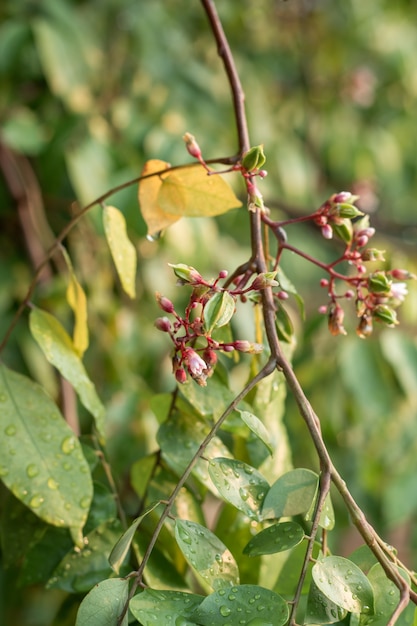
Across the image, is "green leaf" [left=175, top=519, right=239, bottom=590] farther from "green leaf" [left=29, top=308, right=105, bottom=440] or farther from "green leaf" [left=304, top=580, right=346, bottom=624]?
"green leaf" [left=29, top=308, right=105, bottom=440]

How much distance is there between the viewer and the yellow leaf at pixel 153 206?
564 mm

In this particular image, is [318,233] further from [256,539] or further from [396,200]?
[256,539]

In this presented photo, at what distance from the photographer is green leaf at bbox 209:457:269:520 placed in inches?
18.0

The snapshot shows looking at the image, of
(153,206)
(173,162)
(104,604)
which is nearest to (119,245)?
(153,206)

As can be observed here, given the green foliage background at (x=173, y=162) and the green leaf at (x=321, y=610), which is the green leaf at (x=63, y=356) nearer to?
the green leaf at (x=321, y=610)

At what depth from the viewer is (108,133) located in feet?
4.05

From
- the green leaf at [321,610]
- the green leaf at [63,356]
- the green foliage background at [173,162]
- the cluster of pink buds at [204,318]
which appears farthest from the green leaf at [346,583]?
the green foliage background at [173,162]

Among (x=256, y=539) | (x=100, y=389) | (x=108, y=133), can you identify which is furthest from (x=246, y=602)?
(x=108, y=133)

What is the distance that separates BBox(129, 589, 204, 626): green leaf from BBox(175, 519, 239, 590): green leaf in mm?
14

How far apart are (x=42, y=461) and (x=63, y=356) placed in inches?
3.3

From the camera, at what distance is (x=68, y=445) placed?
561mm

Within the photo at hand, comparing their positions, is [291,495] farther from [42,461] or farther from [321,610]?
[42,461]

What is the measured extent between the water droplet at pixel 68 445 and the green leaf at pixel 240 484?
0.14m

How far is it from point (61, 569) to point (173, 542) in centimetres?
8
